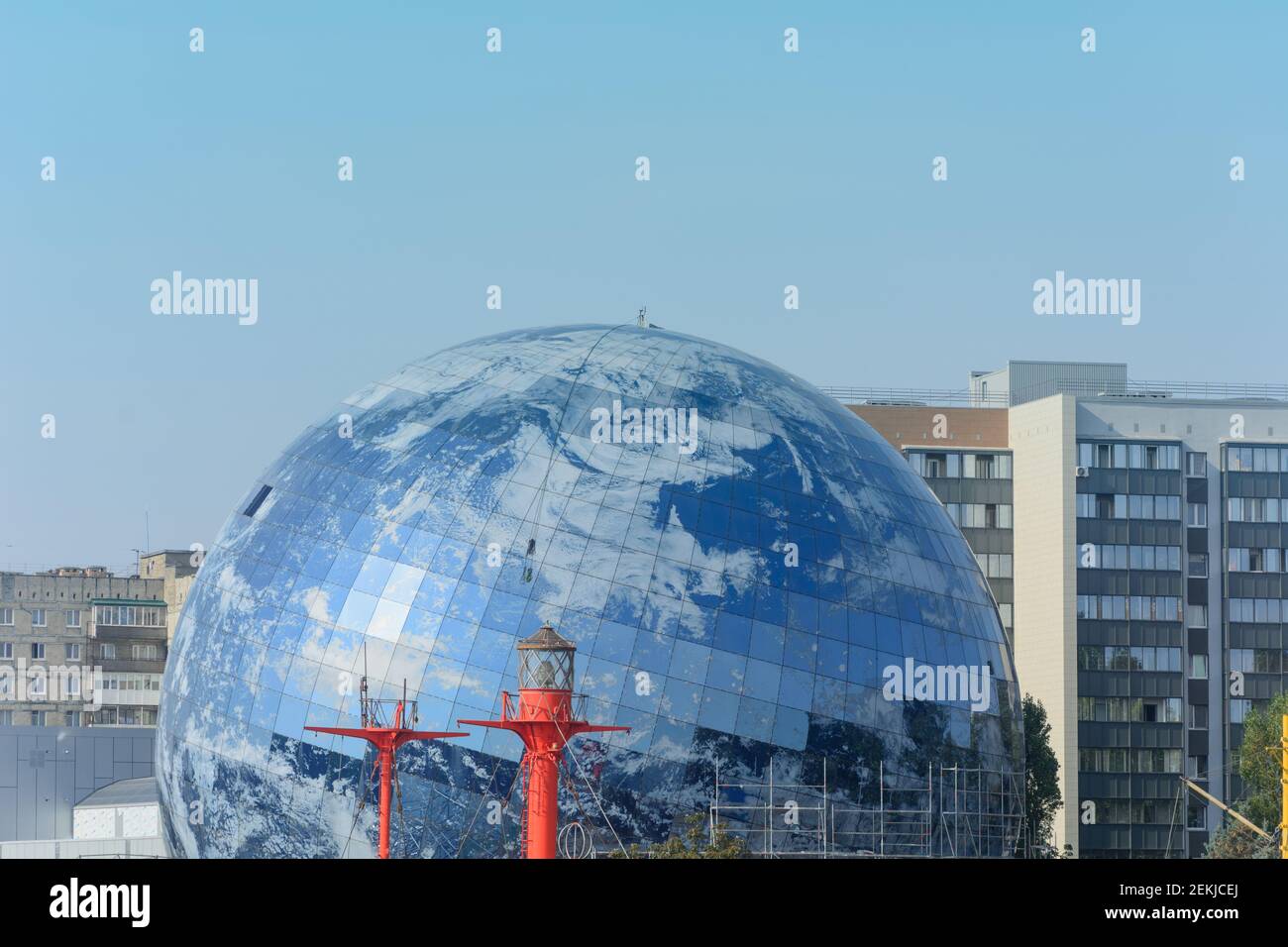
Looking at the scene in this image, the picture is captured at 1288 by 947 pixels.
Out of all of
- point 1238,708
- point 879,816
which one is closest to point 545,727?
point 879,816

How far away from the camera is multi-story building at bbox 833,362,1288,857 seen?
9388cm

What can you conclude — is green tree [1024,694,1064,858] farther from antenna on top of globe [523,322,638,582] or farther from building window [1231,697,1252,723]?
antenna on top of globe [523,322,638,582]

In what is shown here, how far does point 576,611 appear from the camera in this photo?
30.1m

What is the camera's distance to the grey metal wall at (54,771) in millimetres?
55031

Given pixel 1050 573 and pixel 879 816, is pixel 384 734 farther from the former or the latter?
pixel 1050 573

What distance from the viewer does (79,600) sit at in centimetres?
12062

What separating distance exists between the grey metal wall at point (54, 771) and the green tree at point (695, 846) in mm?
29655

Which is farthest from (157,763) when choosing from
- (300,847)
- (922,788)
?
(922,788)

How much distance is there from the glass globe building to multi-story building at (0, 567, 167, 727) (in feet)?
284

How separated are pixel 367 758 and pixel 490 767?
2118mm

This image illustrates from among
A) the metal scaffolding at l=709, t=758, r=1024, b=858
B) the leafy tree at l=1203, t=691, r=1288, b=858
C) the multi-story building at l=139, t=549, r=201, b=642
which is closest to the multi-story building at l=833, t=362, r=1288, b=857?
the leafy tree at l=1203, t=691, r=1288, b=858

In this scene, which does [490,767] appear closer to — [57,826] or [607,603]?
[607,603]

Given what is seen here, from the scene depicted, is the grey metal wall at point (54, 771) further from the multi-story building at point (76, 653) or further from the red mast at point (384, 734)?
the multi-story building at point (76, 653)

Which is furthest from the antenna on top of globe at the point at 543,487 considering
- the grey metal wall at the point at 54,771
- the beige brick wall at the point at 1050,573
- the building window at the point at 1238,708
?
the building window at the point at 1238,708
